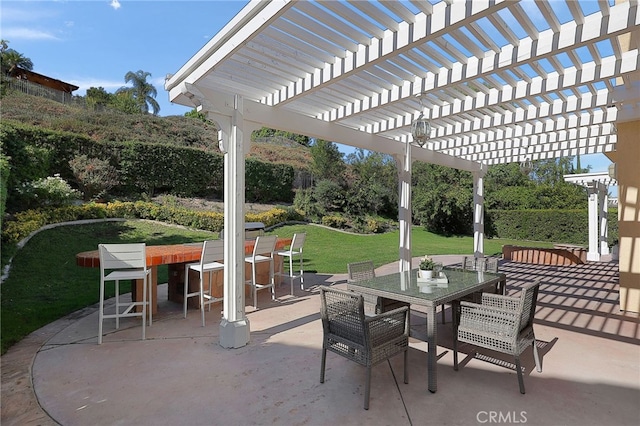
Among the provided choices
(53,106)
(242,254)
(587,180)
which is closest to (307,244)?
(242,254)

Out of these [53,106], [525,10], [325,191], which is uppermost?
[53,106]

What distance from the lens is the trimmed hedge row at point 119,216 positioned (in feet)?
23.2

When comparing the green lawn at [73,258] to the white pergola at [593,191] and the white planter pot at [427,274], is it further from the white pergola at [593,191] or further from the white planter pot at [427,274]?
the white planter pot at [427,274]

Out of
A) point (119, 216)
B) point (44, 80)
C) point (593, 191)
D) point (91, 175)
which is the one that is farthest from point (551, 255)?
point (44, 80)

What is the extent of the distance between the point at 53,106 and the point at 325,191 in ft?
47.6

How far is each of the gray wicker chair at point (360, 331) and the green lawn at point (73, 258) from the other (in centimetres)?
330

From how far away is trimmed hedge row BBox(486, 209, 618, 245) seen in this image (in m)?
14.0

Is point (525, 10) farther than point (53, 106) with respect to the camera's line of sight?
No

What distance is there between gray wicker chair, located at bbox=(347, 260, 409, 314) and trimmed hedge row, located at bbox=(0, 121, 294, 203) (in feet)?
28.8

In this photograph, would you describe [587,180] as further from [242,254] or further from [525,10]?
[242,254]

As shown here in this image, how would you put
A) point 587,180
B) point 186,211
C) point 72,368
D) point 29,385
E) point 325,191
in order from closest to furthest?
point 29,385, point 72,368, point 587,180, point 186,211, point 325,191

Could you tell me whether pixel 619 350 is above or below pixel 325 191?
below

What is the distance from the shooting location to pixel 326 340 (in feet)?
9.00

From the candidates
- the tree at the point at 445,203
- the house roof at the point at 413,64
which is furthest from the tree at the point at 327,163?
the house roof at the point at 413,64
